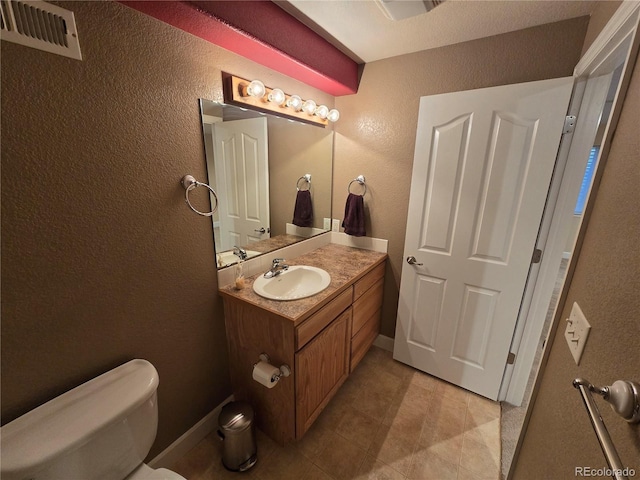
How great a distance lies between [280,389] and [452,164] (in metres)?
1.59

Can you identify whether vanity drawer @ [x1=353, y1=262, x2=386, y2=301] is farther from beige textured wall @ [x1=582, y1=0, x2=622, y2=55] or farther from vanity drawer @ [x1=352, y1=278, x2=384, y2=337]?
beige textured wall @ [x1=582, y1=0, x2=622, y2=55]

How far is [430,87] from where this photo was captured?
164 cm

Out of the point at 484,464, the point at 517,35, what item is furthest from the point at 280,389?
the point at 517,35

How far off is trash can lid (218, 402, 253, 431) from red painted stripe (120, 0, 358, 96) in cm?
173

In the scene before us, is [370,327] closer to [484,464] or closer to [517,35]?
[484,464]

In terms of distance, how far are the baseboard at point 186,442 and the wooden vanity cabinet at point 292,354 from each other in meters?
0.17

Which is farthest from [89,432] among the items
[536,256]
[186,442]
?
[536,256]

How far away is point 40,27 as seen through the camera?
75cm

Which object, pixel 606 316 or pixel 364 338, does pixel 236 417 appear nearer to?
pixel 364 338

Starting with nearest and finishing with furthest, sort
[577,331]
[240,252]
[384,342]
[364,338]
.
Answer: [577,331], [240,252], [364,338], [384,342]

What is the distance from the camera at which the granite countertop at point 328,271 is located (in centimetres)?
121

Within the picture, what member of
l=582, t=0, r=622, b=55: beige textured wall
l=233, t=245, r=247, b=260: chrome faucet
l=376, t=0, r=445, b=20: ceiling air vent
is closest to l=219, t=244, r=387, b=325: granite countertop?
l=233, t=245, r=247, b=260: chrome faucet

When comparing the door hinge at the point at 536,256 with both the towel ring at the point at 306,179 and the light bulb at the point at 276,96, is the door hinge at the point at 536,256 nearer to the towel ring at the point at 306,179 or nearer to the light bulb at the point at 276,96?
the towel ring at the point at 306,179

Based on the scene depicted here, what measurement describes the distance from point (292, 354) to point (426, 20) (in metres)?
1.77
